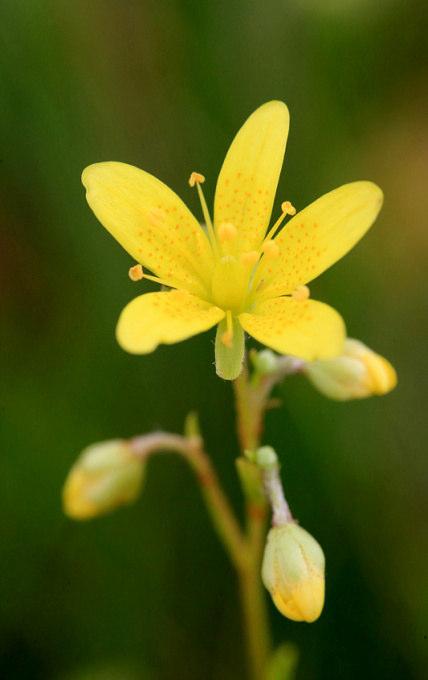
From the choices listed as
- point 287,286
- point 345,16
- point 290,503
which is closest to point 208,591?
point 290,503

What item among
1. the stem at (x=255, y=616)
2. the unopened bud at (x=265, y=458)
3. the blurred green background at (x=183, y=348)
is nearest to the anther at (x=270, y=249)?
the unopened bud at (x=265, y=458)

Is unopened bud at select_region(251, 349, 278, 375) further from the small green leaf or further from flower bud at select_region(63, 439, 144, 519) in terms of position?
flower bud at select_region(63, 439, 144, 519)

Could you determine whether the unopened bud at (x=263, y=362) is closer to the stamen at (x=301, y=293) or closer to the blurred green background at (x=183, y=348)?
the stamen at (x=301, y=293)

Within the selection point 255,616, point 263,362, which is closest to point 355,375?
point 263,362

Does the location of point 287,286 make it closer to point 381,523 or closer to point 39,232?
point 381,523

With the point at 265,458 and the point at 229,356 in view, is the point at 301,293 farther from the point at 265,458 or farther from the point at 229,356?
the point at 265,458
